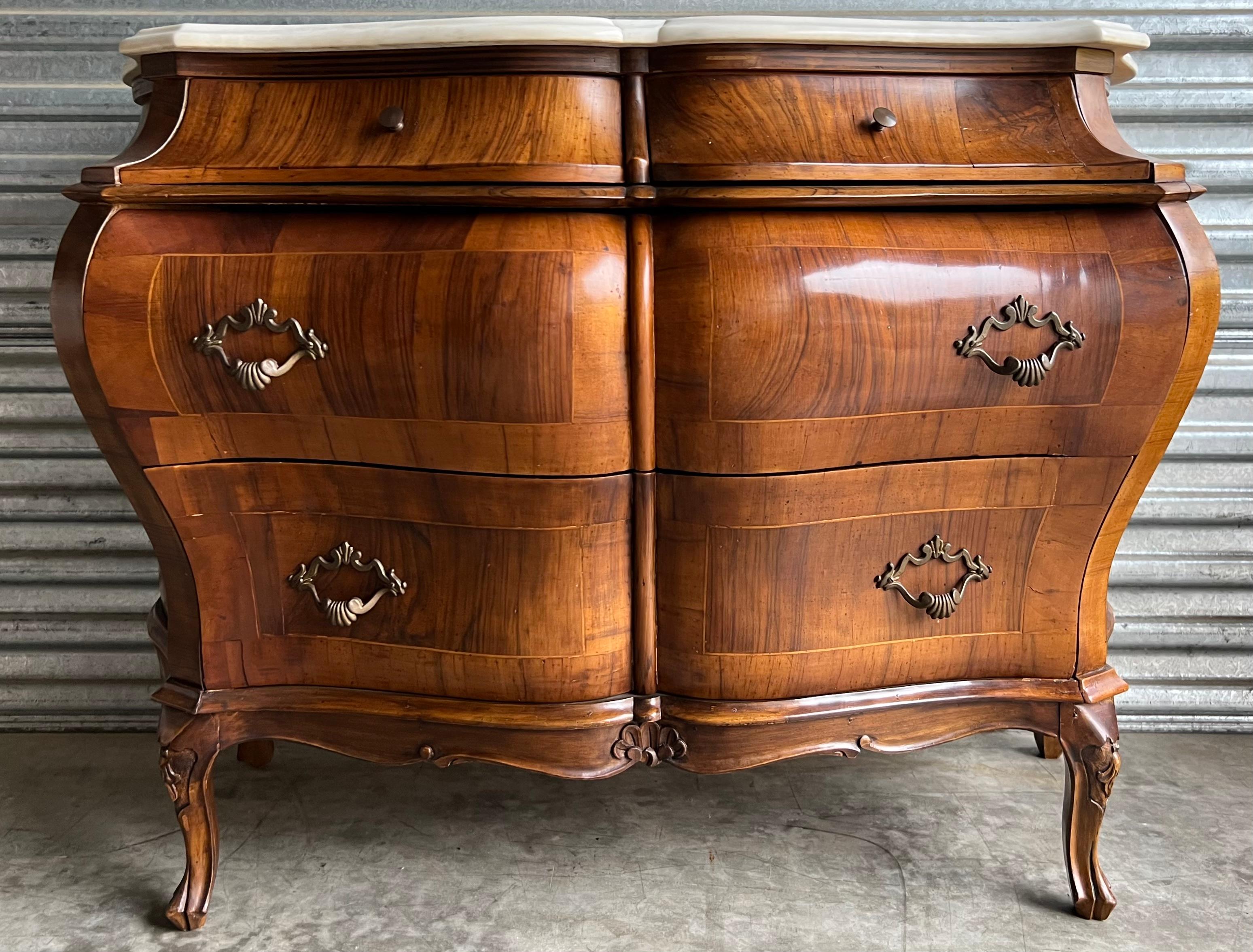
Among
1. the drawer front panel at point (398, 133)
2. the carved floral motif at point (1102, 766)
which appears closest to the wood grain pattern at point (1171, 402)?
the carved floral motif at point (1102, 766)

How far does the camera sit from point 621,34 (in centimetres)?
128

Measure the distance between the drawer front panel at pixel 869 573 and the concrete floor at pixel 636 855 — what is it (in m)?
0.39

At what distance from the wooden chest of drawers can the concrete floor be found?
30 cm

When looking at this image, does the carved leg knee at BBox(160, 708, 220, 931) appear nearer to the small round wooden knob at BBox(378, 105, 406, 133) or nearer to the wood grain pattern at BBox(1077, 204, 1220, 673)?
the small round wooden knob at BBox(378, 105, 406, 133)

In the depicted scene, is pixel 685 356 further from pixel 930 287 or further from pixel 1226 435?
pixel 1226 435

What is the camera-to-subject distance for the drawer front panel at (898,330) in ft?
4.18

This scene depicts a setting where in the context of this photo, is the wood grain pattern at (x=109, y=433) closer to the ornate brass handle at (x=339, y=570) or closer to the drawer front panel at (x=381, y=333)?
the drawer front panel at (x=381, y=333)

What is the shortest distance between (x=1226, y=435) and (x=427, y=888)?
168 centimetres

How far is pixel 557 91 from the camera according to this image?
129 centimetres

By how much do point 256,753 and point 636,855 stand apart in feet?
2.45

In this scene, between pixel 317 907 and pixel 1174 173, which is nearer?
pixel 1174 173

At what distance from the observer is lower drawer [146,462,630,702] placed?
4.44 ft

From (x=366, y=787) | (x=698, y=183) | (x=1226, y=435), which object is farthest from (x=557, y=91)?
(x=1226, y=435)

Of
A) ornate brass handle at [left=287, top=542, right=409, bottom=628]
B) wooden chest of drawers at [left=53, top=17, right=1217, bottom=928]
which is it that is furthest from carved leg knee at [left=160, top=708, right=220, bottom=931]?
ornate brass handle at [left=287, top=542, right=409, bottom=628]
